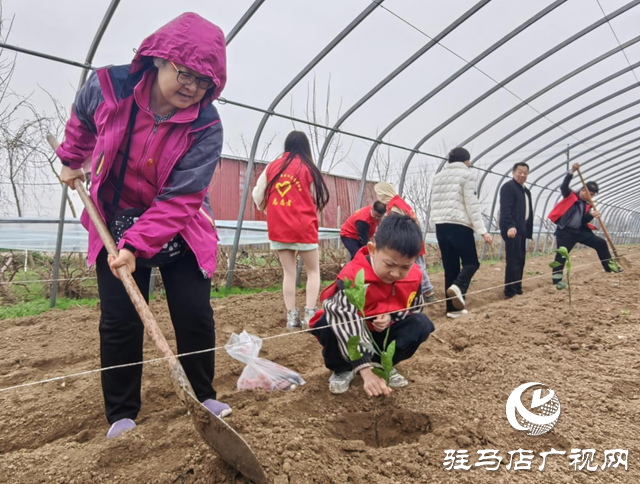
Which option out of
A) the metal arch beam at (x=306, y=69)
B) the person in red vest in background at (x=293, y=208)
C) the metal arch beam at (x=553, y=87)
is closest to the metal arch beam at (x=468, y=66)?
the metal arch beam at (x=553, y=87)

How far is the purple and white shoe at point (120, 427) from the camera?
1.45 meters

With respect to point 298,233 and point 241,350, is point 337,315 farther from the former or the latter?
point 298,233

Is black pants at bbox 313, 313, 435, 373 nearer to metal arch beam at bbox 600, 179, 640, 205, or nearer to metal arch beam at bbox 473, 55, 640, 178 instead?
metal arch beam at bbox 473, 55, 640, 178

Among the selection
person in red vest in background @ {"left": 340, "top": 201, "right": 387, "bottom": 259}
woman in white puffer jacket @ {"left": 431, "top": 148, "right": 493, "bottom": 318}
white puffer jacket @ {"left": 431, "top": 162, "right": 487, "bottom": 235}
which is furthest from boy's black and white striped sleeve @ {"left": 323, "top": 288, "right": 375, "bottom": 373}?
white puffer jacket @ {"left": 431, "top": 162, "right": 487, "bottom": 235}

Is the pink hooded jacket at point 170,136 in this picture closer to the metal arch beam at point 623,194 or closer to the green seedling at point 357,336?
the green seedling at point 357,336

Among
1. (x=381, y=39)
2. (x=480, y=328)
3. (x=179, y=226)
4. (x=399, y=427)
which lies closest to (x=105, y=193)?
(x=179, y=226)

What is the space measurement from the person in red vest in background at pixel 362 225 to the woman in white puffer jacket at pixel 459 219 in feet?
2.03

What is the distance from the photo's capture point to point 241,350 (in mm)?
1866

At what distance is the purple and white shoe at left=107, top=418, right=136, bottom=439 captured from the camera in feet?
4.75

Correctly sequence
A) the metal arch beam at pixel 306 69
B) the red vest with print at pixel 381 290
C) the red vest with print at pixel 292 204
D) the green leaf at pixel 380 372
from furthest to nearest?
the metal arch beam at pixel 306 69
the red vest with print at pixel 292 204
the red vest with print at pixel 381 290
the green leaf at pixel 380 372

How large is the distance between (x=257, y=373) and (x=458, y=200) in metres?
2.54

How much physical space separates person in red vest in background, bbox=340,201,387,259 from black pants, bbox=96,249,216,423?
213 cm

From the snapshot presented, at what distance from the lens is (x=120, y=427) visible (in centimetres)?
147

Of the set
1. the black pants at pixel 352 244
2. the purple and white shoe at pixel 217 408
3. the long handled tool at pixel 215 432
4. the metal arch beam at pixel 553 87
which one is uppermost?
the metal arch beam at pixel 553 87
